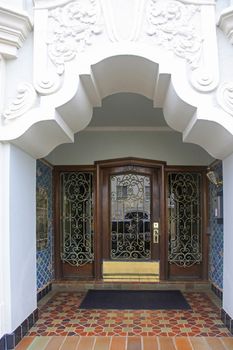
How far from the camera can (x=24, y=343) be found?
3.06 metres

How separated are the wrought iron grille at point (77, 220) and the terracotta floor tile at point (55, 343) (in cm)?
215

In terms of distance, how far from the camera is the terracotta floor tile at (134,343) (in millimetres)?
3006

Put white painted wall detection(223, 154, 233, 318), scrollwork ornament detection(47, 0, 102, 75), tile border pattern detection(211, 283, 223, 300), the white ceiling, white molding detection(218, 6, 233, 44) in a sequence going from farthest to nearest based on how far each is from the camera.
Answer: tile border pattern detection(211, 283, 223, 300) → the white ceiling → white painted wall detection(223, 154, 233, 318) → scrollwork ornament detection(47, 0, 102, 75) → white molding detection(218, 6, 233, 44)

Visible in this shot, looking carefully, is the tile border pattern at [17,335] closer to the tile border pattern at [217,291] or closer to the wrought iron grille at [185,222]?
the tile border pattern at [217,291]

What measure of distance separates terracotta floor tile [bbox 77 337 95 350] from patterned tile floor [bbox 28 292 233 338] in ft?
0.38

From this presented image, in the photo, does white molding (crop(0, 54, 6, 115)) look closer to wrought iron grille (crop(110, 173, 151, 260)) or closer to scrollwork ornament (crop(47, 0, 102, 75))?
scrollwork ornament (crop(47, 0, 102, 75))

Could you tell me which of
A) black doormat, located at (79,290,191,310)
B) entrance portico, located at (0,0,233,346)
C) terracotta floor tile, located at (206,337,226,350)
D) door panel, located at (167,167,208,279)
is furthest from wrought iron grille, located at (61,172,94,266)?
terracotta floor tile, located at (206,337,226,350)

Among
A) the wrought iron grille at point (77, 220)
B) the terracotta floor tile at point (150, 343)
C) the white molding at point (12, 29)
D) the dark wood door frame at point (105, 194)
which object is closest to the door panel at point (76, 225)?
the wrought iron grille at point (77, 220)

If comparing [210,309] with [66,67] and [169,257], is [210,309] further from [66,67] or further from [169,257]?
[66,67]

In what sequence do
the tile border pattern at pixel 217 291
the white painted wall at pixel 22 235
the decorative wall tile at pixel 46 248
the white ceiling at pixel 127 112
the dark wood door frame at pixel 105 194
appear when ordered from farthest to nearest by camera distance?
the dark wood door frame at pixel 105 194, the decorative wall tile at pixel 46 248, the tile border pattern at pixel 217 291, the white ceiling at pixel 127 112, the white painted wall at pixel 22 235

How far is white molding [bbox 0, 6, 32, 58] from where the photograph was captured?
273 cm

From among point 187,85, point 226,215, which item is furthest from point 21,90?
point 226,215

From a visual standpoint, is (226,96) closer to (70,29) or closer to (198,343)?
(70,29)

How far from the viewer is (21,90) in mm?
2879
